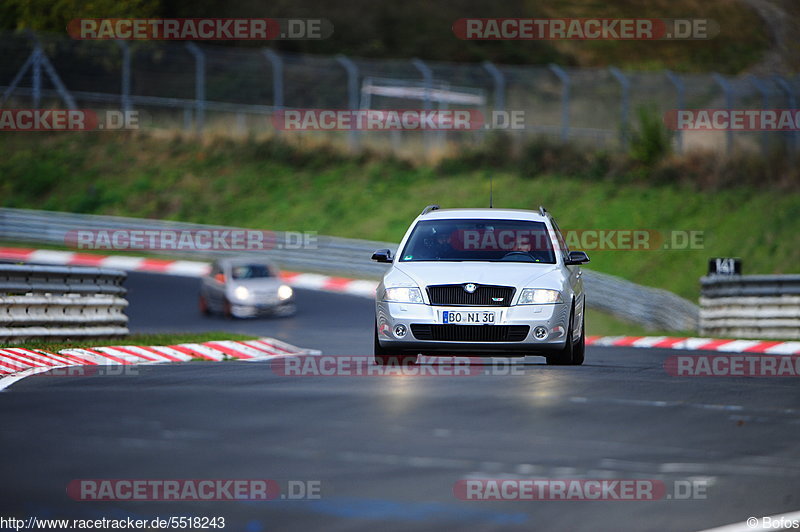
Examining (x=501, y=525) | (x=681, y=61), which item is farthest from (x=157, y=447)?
(x=681, y=61)

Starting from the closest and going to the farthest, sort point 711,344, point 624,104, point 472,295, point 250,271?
point 472,295, point 711,344, point 250,271, point 624,104

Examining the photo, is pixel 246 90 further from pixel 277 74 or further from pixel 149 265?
pixel 149 265

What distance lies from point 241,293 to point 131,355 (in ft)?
39.2

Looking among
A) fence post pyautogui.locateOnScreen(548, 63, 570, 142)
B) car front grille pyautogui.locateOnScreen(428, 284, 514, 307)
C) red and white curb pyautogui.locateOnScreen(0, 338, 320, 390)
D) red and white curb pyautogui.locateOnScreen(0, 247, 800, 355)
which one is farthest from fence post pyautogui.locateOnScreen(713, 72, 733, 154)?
car front grille pyautogui.locateOnScreen(428, 284, 514, 307)

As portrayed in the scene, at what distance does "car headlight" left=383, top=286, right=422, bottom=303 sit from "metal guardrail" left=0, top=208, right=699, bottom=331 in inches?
616

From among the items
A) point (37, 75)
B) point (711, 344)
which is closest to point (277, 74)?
point (37, 75)

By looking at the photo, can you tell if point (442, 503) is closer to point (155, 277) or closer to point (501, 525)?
point (501, 525)

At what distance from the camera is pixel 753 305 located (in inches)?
923

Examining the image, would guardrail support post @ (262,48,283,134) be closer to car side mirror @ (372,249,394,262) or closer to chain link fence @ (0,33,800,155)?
chain link fence @ (0,33,800,155)

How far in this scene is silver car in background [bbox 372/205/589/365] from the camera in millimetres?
13398

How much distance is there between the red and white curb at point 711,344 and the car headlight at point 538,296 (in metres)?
7.06

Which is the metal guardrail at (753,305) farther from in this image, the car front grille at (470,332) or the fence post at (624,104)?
the fence post at (624,104)

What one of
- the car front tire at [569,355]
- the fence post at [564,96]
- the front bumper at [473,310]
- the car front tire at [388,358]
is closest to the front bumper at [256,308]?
the fence post at [564,96]

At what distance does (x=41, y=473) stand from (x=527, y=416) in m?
4.06
